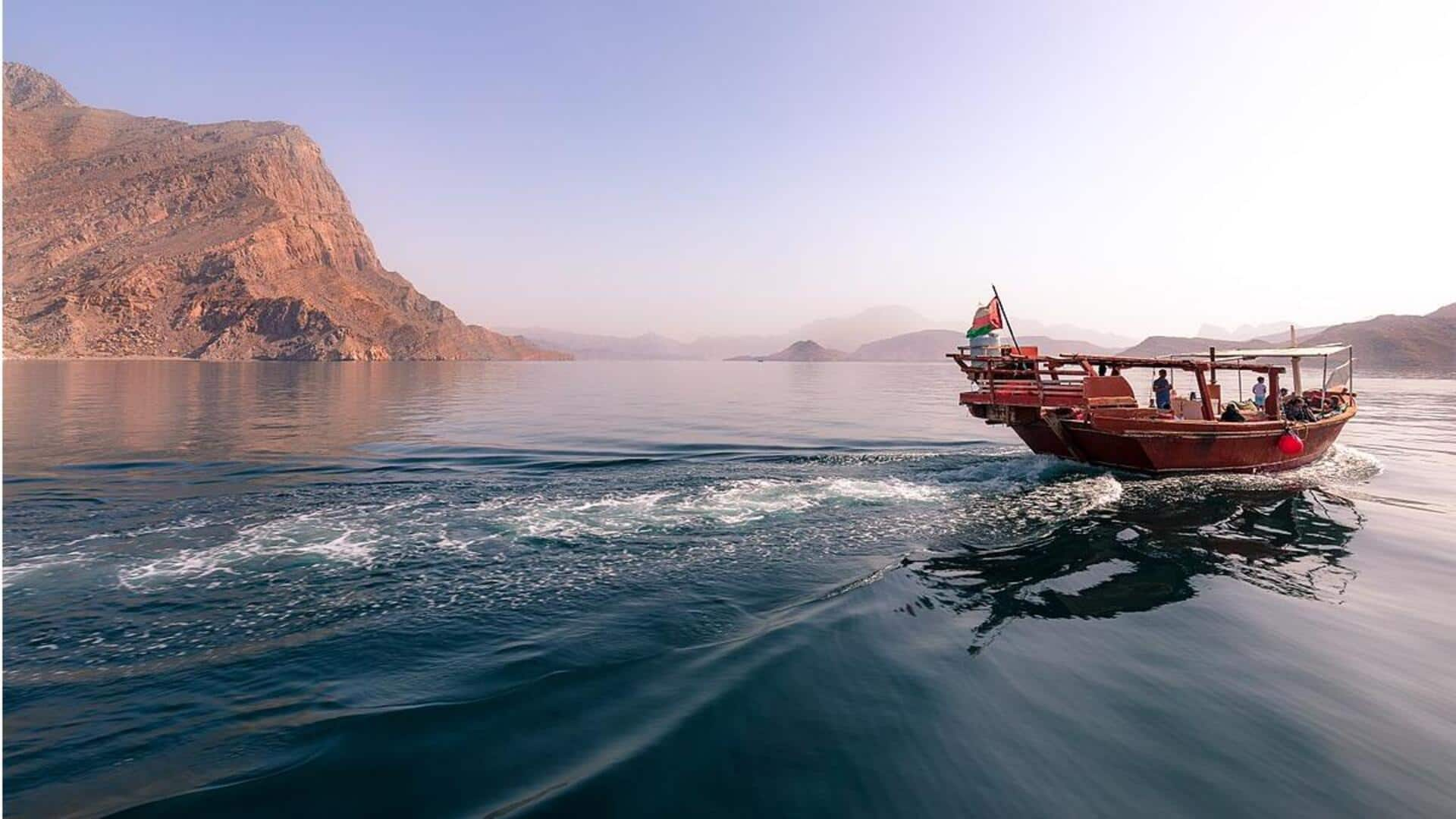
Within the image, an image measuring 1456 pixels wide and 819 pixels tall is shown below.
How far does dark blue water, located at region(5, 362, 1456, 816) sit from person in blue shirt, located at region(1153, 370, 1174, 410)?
5.62 metres

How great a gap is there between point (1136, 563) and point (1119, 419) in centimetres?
912

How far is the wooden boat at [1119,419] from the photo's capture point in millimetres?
21517

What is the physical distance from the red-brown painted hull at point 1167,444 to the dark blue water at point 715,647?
2.39m

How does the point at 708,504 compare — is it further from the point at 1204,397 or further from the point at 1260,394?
the point at 1260,394

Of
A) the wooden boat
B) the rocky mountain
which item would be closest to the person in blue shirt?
the wooden boat

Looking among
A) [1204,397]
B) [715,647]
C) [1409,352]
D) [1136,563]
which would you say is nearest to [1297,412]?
[1204,397]

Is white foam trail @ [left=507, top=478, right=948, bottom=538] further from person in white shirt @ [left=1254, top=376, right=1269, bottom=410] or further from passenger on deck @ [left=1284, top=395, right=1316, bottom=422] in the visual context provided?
person in white shirt @ [left=1254, top=376, right=1269, bottom=410]

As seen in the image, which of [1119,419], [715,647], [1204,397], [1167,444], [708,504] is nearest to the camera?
[715,647]

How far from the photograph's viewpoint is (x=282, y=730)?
25.8ft

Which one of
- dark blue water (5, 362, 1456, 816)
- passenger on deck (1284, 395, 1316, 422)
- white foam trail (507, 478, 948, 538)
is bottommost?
dark blue water (5, 362, 1456, 816)

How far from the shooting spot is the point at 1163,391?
2394 cm

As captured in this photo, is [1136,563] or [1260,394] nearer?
[1136,563]

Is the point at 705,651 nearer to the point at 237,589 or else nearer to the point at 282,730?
the point at 282,730

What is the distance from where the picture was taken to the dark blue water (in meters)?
7.34
